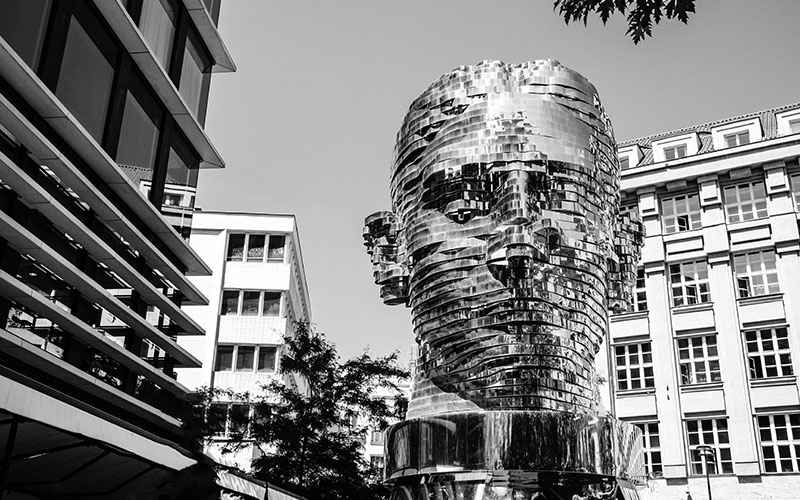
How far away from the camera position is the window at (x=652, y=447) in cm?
3072

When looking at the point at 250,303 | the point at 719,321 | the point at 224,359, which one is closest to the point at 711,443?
the point at 719,321

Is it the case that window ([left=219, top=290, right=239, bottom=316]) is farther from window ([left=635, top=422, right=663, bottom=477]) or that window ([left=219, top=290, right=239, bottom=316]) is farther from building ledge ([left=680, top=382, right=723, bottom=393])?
building ledge ([left=680, top=382, right=723, bottom=393])

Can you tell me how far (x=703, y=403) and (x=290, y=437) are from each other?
719 inches

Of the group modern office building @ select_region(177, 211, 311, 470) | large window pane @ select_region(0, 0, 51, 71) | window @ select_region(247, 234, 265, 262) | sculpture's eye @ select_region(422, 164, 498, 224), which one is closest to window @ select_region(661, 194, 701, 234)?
modern office building @ select_region(177, 211, 311, 470)

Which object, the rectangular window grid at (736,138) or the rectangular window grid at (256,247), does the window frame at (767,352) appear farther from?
the rectangular window grid at (256,247)

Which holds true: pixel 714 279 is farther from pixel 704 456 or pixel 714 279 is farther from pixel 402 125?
pixel 402 125

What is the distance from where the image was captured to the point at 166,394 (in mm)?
20734

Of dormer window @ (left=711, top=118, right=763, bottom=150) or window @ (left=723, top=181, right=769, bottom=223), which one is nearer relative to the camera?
window @ (left=723, top=181, right=769, bottom=223)

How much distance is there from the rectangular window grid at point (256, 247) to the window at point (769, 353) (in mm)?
21928

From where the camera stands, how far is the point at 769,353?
3038 cm

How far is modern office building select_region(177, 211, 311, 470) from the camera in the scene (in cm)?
3784

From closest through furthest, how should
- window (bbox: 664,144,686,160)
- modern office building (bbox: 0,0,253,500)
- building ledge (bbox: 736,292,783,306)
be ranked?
modern office building (bbox: 0,0,253,500)
building ledge (bbox: 736,292,783,306)
window (bbox: 664,144,686,160)

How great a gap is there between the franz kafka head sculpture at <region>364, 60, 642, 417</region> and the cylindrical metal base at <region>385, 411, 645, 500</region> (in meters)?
0.19

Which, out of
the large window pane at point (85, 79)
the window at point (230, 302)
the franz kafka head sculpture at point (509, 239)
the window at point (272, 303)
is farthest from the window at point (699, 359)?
the franz kafka head sculpture at point (509, 239)
